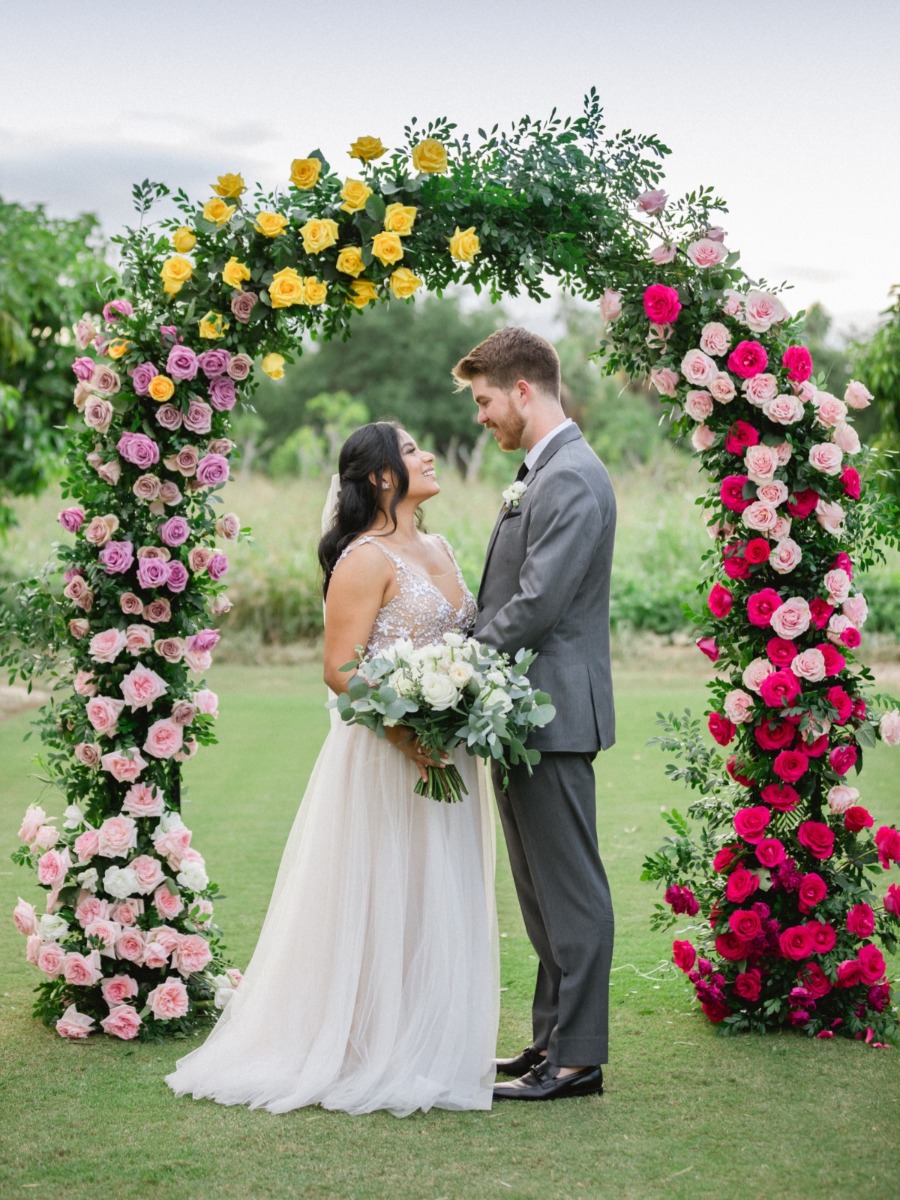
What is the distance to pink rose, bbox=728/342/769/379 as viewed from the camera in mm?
4219

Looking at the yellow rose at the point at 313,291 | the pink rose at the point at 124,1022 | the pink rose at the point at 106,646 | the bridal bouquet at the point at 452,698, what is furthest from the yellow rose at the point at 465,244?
the pink rose at the point at 124,1022

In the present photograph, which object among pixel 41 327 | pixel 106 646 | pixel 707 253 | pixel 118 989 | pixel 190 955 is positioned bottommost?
pixel 118 989

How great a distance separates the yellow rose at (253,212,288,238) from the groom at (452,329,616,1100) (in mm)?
770

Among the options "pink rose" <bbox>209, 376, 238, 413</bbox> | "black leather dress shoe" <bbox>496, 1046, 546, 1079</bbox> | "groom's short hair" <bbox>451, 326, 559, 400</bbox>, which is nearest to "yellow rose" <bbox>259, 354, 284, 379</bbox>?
"pink rose" <bbox>209, 376, 238, 413</bbox>

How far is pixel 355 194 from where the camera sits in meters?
4.10

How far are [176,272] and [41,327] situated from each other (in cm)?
845

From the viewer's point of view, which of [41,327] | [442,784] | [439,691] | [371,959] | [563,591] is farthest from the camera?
[41,327]

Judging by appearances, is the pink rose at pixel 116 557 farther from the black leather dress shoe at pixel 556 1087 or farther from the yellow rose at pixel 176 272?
the black leather dress shoe at pixel 556 1087

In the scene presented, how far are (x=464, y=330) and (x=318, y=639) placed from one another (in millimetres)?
19842

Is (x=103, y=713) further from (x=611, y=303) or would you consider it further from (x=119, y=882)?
(x=611, y=303)

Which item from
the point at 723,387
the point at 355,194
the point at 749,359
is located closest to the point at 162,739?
the point at 355,194

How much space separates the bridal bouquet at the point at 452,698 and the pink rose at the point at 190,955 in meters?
1.20

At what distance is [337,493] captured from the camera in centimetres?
410

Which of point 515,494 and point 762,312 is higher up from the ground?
point 762,312
